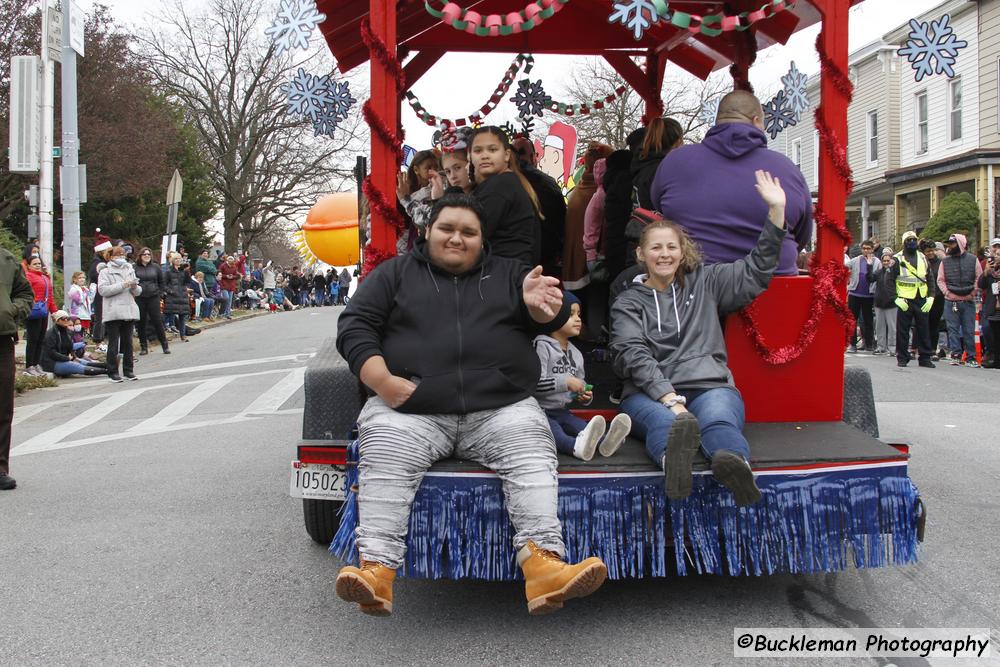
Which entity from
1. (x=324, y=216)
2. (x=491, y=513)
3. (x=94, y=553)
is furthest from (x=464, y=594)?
(x=324, y=216)

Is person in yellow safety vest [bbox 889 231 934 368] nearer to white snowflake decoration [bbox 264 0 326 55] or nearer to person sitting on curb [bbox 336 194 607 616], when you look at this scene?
person sitting on curb [bbox 336 194 607 616]

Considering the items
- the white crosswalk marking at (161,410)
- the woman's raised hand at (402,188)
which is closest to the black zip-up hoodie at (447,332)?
the woman's raised hand at (402,188)

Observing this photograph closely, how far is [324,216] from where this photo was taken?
13.0 meters

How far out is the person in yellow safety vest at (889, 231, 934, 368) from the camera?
525 inches

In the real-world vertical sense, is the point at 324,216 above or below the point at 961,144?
below

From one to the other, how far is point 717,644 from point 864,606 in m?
0.81

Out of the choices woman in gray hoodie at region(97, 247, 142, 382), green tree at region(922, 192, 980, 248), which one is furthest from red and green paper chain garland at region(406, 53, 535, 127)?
green tree at region(922, 192, 980, 248)

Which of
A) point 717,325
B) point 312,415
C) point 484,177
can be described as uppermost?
point 484,177

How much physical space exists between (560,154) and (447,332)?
6777 mm

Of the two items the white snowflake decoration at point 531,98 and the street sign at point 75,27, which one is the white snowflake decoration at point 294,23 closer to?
the white snowflake decoration at point 531,98

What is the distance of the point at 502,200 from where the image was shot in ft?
15.7

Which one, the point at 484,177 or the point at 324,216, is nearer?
the point at 484,177

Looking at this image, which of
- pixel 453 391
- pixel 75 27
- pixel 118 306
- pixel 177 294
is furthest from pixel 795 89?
pixel 177 294

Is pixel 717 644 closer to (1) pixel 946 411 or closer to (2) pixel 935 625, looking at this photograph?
(2) pixel 935 625
